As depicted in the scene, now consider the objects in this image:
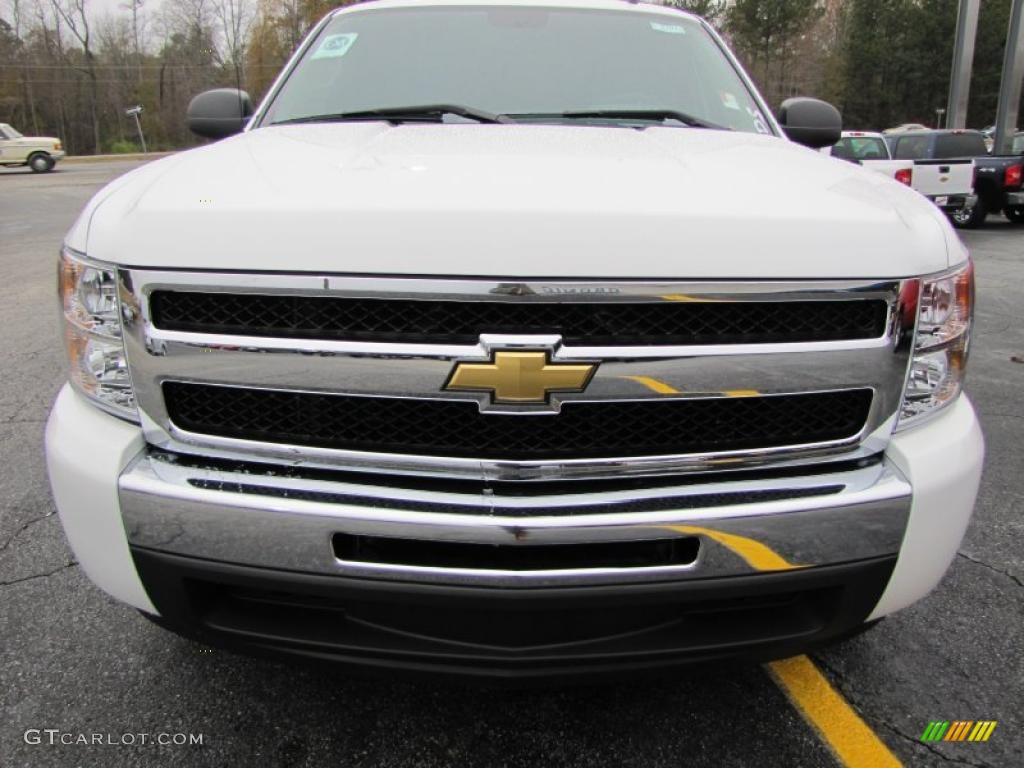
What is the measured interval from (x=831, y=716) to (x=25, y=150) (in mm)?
37659

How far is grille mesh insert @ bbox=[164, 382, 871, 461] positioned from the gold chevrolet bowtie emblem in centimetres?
5

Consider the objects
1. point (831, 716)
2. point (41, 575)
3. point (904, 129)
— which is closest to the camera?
point (831, 716)

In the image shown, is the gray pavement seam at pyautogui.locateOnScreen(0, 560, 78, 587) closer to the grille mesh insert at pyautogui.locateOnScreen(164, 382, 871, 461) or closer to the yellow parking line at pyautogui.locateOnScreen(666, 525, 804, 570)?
the grille mesh insert at pyautogui.locateOnScreen(164, 382, 871, 461)

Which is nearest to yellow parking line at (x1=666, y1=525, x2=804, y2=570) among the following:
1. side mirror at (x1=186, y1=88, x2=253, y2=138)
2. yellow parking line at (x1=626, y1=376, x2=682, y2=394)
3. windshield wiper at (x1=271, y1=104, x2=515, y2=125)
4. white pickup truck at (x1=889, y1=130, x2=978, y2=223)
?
yellow parking line at (x1=626, y1=376, x2=682, y2=394)

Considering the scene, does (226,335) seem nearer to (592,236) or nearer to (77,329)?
(77,329)

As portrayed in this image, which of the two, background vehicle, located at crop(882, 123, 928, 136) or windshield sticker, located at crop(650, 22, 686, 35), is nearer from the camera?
windshield sticker, located at crop(650, 22, 686, 35)

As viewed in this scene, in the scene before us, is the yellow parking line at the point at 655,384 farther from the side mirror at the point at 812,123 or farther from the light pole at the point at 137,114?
the light pole at the point at 137,114

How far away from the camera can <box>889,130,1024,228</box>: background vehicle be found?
12641 mm

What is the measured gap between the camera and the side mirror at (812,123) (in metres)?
3.08

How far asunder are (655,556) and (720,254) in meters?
0.59

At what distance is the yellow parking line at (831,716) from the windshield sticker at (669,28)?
236 cm

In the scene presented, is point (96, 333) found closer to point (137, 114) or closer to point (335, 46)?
point (335, 46)

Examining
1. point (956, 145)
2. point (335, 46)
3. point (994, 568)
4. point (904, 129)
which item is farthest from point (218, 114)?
point (904, 129)

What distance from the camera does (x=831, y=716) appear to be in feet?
6.57
